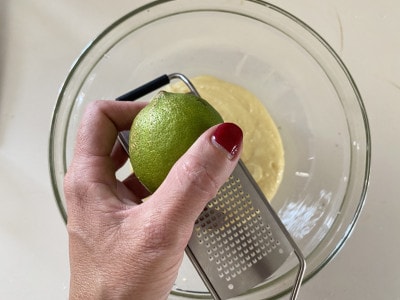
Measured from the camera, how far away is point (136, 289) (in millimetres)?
651

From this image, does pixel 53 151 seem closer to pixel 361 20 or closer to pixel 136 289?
pixel 136 289

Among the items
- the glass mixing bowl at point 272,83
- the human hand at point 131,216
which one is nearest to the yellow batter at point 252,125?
the glass mixing bowl at point 272,83

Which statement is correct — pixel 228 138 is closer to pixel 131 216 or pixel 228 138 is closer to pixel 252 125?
pixel 131 216

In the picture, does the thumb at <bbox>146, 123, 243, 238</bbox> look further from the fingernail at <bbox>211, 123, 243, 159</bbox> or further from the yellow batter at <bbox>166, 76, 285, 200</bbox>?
the yellow batter at <bbox>166, 76, 285, 200</bbox>

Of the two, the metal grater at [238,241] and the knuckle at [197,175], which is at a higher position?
the knuckle at [197,175]

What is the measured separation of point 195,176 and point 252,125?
0.37 metres

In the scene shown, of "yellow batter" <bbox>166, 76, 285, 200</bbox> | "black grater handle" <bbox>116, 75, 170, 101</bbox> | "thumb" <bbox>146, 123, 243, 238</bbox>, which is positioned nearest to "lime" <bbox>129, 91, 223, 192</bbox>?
"thumb" <bbox>146, 123, 243, 238</bbox>

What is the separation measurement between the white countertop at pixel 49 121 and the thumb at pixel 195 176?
1.26 feet

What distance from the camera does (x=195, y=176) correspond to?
0.61m

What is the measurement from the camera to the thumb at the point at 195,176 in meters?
0.61

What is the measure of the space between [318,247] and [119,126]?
0.41 meters

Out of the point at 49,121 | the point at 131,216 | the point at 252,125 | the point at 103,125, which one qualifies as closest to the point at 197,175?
the point at 131,216

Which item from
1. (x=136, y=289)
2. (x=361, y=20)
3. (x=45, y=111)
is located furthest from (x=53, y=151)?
(x=361, y=20)

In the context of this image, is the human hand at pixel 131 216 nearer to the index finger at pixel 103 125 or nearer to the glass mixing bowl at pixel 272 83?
the index finger at pixel 103 125
